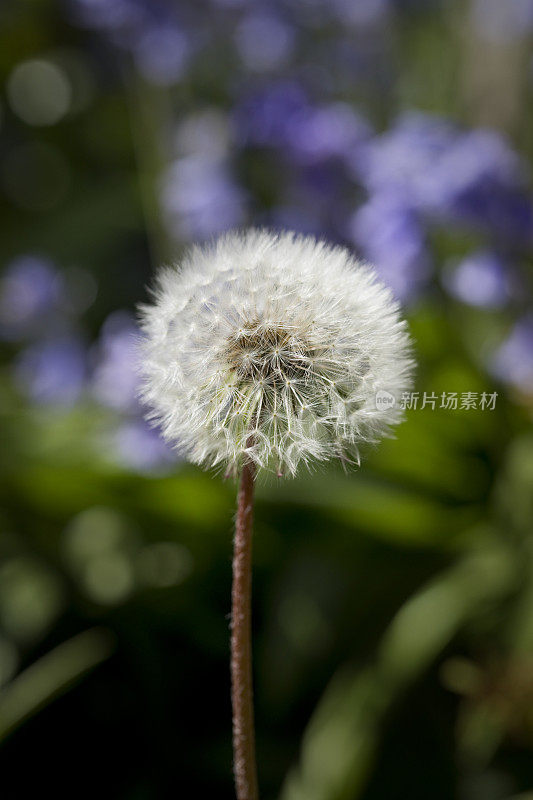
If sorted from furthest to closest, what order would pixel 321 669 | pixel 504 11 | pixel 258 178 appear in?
1. pixel 504 11
2. pixel 258 178
3. pixel 321 669

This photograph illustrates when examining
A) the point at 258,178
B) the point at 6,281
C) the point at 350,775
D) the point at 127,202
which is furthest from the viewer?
the point at 127,202

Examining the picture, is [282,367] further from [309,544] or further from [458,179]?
[458,179]

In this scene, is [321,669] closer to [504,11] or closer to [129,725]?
[129,725]

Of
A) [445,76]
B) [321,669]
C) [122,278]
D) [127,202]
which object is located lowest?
[321,669]

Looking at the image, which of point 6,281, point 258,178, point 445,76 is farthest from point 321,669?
point 445,76

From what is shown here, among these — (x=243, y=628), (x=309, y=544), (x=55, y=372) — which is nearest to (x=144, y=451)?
(x=309, y=544)

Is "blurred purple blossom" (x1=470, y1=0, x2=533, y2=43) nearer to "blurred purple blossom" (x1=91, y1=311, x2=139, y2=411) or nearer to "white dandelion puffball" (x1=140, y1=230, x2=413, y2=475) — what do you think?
"blurred purple blossom" (x1=91, y1=311, x2=139, y2=411)

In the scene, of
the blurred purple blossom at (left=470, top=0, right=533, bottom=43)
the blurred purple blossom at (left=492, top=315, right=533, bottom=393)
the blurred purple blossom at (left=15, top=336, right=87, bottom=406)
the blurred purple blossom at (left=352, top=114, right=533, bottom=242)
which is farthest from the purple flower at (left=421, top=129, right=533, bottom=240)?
the blurred purple blossom at (left=470, top=0, right=533, bottom=43)

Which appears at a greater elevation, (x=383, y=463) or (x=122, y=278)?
(x=122, y=278)
